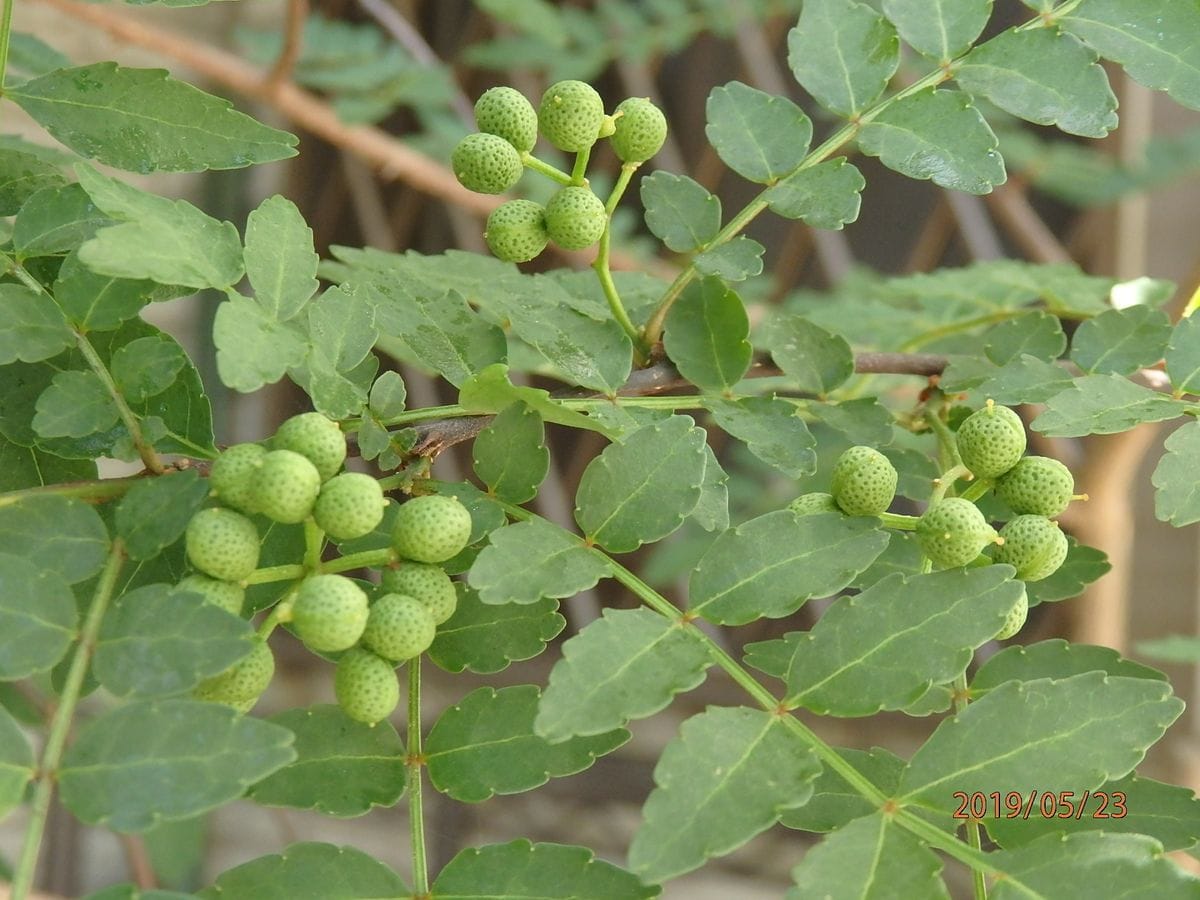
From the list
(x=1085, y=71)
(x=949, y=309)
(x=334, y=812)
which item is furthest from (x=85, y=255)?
(x=949, y=309)

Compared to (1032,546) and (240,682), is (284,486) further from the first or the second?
A: (1032,546)

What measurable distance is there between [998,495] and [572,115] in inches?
10.9

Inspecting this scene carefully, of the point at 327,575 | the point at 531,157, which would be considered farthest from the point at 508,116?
the point at 327,575

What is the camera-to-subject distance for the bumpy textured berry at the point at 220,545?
0.45 m

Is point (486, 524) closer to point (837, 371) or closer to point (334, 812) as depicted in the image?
point (334, 812)

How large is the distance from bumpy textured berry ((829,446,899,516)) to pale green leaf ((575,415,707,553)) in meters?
0.07

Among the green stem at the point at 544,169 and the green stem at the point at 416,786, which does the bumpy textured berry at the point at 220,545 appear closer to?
the green stem at the point at 416,786

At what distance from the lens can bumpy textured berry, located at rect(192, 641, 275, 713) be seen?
46 cm

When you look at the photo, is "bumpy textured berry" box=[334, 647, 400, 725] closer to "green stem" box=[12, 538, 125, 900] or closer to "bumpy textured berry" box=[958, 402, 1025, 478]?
"green stem" box=[12, 538, 125, 900]

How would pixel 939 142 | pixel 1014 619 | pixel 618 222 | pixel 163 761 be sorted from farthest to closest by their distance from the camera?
1. pixel 618 222
2. pixel 939 142
3. pixel 1014 619
4. pixel 163 761

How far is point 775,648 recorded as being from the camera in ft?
1.83

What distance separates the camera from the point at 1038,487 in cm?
54

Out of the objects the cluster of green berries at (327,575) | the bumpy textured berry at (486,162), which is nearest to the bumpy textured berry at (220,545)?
the cluster of green berries at (327,575)

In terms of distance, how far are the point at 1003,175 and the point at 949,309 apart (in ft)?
1.50
